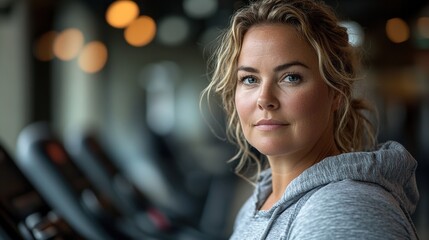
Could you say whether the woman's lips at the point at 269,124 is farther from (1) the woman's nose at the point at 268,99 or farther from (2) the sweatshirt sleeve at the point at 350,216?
(2) the sweatshirt sleeve at the point at 350,216

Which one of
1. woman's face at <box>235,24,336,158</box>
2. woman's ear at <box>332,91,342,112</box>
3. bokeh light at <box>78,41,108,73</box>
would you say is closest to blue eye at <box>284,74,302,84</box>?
woman's face at <box>235,24,336,158</box>

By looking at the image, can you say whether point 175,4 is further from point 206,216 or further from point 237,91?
point 237,91

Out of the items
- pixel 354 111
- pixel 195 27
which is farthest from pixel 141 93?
pixel 354 111

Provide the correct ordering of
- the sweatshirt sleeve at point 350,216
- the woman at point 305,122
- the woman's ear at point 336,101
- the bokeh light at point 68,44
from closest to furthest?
the sweatshirt sleeve at point 350,216, the woman at point 305,122, the woman's ear at point 336,101, the bokeh light at point 68,44

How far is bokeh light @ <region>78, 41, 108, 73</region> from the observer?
9.54 meters

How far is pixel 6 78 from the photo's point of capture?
7066 mm

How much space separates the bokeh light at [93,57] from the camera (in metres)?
9.54

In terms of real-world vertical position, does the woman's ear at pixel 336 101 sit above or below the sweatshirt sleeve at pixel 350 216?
A: above

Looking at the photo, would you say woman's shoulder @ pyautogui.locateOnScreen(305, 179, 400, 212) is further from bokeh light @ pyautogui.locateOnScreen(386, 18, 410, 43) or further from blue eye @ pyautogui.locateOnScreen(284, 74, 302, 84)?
bokeh light @ pyautogui.locateOnScreen(386, 18, 410, 43)

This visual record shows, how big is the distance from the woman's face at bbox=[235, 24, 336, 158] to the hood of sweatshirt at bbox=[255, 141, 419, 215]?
9 cm

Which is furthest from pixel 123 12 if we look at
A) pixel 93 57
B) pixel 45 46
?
pixel 93 57

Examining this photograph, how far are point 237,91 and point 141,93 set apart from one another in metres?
12.5

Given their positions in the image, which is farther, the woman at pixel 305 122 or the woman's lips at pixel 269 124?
the woman's lips at pixel 269 124

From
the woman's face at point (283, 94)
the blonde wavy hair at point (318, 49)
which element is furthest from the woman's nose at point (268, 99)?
the blonde wavy hair at point (318, 49)
